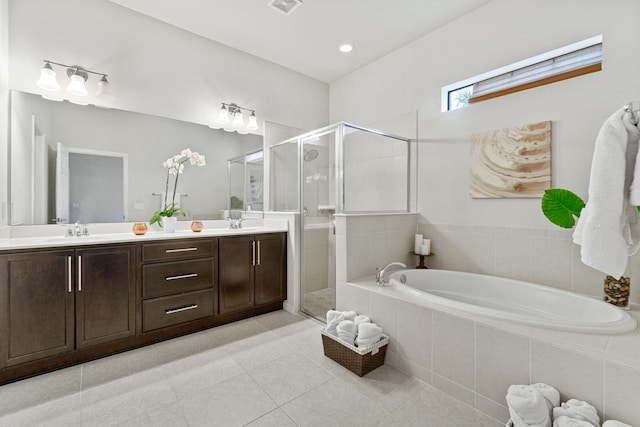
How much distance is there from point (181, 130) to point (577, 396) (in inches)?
133

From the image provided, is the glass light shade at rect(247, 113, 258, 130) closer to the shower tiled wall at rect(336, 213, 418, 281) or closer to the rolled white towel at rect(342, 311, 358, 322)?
the shower tiled wall at rect(336, 213, 418, 281)

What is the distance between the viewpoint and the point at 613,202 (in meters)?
1.41

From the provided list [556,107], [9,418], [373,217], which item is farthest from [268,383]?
[556,107]

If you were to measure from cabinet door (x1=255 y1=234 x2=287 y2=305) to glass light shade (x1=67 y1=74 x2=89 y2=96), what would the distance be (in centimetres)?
188

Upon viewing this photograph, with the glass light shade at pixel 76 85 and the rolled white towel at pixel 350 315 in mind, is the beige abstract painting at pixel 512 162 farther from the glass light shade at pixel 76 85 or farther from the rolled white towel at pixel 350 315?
the glass light shade at pixel 76 85

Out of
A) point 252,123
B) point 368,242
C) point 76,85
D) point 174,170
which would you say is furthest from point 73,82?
point 368,242

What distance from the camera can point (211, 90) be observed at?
301 cm

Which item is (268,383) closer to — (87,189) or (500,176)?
(87,189)

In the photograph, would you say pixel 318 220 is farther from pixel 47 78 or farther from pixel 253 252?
pixel 47 78

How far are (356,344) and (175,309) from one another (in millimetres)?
1489

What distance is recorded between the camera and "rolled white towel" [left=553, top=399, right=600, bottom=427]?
1096 mm

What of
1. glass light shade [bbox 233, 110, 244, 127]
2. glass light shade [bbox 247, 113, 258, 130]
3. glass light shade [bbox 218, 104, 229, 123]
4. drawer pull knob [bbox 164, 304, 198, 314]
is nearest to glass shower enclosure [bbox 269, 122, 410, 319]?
glass light shade [bbox 247, 113, 258, 130]

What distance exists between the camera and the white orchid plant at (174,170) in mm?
2598

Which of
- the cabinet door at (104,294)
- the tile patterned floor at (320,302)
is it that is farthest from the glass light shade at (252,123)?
the tile patterned floor at (320,302)
